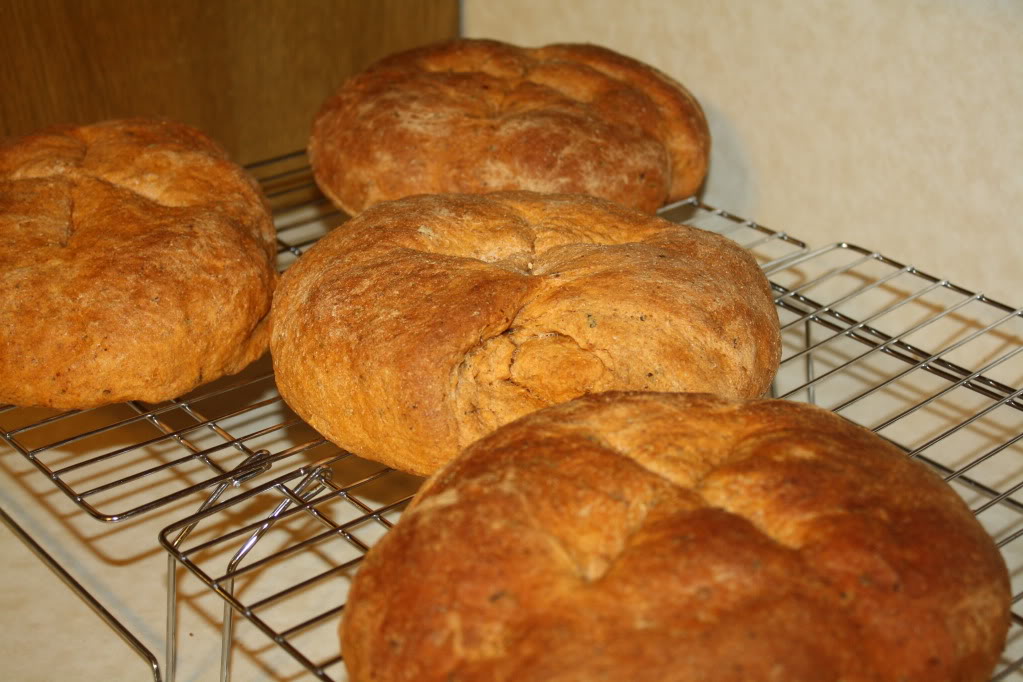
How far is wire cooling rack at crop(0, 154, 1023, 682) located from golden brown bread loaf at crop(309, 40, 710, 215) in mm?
231

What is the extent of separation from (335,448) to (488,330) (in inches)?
26.2

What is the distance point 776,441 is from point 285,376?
2.49 feet

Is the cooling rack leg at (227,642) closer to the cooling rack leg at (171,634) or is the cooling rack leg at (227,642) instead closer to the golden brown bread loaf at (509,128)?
the cooling rack leg at (171,634)

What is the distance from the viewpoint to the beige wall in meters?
2.00

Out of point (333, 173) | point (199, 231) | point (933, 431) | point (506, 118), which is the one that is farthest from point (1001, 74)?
point (199, 231)

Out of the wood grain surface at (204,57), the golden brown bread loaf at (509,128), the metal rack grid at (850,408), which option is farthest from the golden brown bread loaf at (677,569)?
the wood grain surface at (204,57)

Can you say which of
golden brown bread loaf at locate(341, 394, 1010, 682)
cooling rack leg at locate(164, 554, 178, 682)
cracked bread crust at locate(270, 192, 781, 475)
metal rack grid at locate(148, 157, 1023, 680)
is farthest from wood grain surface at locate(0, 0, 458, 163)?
golden brown bread loaf at locate(341, 394, 1010, 682)

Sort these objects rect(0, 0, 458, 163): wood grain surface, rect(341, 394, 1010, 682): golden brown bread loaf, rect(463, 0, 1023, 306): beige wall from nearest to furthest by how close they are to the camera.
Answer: rect(341, 394, 1010, 682): golden brown bread loaf < rect(463, 0, 1023, 306): beige wall < rect(0, 0, 458, 163): wood grain surface

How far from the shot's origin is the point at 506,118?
2178 millimetres

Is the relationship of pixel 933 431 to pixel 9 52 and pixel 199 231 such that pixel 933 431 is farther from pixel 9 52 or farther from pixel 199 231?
pixel 9 52

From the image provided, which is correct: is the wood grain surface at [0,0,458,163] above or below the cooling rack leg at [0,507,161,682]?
above

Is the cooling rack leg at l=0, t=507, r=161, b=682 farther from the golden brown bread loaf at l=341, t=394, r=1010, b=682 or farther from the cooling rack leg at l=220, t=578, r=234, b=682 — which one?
the golden brown bread loaf at l=341, t=394, r=1010, b=682

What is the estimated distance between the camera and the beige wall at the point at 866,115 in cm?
200

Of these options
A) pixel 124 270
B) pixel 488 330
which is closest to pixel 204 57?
pixel 124 270
